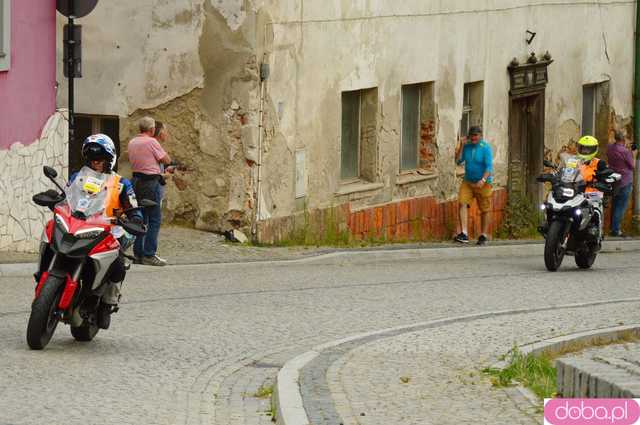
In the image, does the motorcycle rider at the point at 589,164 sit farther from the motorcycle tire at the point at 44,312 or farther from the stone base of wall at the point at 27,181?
the motorcycle tire at the point at 44,312

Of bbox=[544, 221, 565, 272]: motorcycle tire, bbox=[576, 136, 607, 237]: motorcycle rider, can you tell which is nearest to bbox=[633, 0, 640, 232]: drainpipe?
bbox=[576, 136, 607, 237]: motorcycle rider

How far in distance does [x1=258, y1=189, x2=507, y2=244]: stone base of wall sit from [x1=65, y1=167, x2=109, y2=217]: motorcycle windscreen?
8.66m

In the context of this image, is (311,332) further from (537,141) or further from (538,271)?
(537,141)

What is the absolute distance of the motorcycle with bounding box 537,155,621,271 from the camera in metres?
18.9

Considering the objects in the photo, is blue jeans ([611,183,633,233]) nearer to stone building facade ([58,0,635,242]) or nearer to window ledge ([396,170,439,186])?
stone building facade ([58,0,635,242])

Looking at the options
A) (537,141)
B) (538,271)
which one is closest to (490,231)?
(537,141)

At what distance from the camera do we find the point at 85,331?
11.4 metres

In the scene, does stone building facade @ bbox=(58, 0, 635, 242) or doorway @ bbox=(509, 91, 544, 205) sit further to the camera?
doorway @ bbox=(509, 91, 544, 205)

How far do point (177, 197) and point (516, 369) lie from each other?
406 inches

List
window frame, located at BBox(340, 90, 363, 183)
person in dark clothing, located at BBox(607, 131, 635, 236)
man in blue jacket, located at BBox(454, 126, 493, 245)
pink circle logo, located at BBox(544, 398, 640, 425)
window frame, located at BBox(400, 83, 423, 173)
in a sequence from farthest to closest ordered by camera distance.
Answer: person in dark clothing, located at BBox(607, 131, 635, 236), window frame, located at BBox(400, 83, 423, 173), man in blue jacket, located at BBox(454, 126, 493, 245), window frame, located at BBox(340, 90, 363, 183), pink circle logo, located at BBox(544, 398, 640, 425)

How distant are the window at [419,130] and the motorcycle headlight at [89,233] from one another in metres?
13.7

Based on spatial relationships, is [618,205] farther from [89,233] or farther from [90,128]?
[89,233]

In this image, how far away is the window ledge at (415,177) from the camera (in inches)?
937

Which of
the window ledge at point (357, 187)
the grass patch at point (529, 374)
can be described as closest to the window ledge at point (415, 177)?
the window ledge at point (357, 187)
